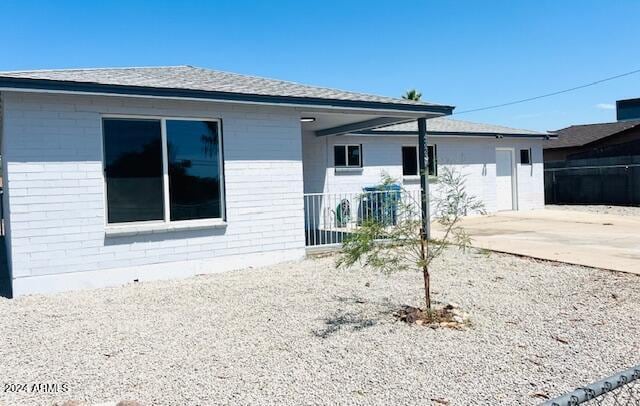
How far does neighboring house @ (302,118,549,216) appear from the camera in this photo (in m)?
13.8

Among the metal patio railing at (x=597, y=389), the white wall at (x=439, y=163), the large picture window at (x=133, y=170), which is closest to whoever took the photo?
the metal patio railing at (x=597, y=389)

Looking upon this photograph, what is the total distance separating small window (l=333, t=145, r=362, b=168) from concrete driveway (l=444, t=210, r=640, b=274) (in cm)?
363

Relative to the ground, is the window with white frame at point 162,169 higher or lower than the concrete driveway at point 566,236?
higher

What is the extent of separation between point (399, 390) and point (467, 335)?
1.42 m

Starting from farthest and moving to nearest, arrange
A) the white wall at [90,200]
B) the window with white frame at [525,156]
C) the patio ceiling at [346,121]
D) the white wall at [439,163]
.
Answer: the window with white frame at [525,156] → the white wall at [439,163] → the patio ceiling at [346,121] → the white wall at [90,200]

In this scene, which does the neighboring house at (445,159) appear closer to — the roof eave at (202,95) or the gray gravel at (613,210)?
the gray gravel at (613,210)

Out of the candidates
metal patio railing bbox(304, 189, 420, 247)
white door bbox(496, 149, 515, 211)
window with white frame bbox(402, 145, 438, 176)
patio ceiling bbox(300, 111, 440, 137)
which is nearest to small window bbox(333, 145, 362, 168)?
patio ceiling bbox(300, 111, 440, 137)

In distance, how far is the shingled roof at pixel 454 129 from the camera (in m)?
14.7

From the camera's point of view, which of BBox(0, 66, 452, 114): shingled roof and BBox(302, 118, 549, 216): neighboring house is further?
BBox(302, 118, 549, 216): neighboring house

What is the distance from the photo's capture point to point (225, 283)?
6977mm

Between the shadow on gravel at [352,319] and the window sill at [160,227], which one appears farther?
the window sill at [160,227]

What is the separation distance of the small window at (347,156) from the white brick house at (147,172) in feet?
16.4

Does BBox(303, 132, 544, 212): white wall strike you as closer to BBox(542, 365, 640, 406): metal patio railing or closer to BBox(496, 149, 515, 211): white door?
BBox(496, 149, 515, 211): white door

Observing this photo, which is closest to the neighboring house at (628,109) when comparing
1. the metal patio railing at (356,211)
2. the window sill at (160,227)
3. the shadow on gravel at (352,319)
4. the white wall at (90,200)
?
the metal patio railing at (356,211)
